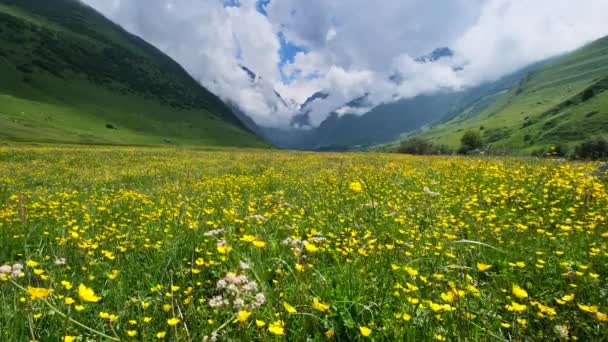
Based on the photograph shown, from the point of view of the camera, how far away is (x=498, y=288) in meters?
3.58

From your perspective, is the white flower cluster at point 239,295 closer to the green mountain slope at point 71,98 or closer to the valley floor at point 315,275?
the valley floor at point 315,275

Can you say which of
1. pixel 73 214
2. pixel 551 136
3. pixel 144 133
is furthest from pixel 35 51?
pixel 551 136

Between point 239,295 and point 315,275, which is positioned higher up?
point 239,295

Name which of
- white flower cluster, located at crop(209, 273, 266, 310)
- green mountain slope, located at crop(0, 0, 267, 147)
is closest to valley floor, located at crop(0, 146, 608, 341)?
white flower cluster, located at crop(209, 273, 266, 310)

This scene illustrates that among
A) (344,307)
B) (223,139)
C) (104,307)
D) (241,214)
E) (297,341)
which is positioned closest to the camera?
(297,341)

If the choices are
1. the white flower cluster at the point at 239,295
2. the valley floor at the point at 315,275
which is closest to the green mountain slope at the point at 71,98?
the valley floor at the point at 315,275

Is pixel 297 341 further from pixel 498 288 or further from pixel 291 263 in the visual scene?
pixel 498 288

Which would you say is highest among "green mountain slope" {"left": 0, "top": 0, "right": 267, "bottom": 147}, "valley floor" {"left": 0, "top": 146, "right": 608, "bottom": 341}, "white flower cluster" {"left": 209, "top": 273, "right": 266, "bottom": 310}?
"green mountain slope" {"left": 0, "top": 0, "right": 267, "bottom": 147}

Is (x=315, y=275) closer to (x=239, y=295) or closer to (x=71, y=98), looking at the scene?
(x=239, y=295)

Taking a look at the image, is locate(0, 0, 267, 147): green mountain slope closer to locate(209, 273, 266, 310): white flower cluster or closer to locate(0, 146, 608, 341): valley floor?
locate(0, 146, 608, 341): valley floor

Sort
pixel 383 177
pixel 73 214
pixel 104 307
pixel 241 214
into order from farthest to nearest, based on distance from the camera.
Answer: pixel 383 177, pixel 73 214, pixel 241 214, pixel 104 307

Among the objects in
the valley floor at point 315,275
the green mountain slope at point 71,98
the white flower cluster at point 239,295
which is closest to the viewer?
the white flower cluster at point 239,295

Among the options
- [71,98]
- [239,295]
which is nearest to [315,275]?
[239,295]

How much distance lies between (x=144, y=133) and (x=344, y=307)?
5933 inches
